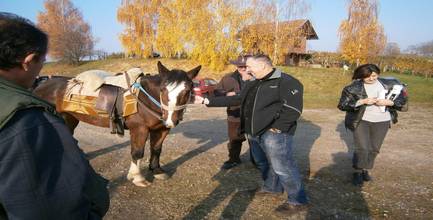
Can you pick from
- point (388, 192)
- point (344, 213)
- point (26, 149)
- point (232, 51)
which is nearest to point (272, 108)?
point (344, 213)

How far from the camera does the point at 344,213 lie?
3.58 m

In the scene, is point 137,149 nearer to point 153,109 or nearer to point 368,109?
point 153,109

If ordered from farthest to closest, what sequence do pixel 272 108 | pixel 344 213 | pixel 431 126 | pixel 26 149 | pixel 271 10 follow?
pixel 271 10 < pixel 431 126 < pixel 344 213 < pixel 272 108 < pixel 26 149

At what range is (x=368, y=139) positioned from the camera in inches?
172

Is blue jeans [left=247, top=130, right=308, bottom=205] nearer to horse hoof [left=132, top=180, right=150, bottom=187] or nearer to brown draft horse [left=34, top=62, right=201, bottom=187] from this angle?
brown draft horse [left=34, top=62, right=201, bottom=187]

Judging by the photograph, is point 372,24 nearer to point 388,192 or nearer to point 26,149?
point 388,192

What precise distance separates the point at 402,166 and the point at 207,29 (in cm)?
2132

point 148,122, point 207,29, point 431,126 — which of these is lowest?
point 431,126

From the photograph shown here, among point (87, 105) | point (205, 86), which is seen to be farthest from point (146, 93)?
point (205, 86)

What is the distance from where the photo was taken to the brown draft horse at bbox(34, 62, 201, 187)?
372 cm

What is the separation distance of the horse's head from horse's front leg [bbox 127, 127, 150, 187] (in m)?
0.55

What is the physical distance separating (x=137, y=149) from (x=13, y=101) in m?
3.36

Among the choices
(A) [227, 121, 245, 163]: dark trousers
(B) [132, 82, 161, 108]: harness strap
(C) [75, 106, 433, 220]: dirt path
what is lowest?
(C) [75, 106, 433, 220]: dirt path

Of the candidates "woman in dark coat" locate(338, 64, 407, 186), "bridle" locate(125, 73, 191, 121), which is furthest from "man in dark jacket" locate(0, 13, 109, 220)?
"woman in dark coat" locate(338, 64, 407, 186)
